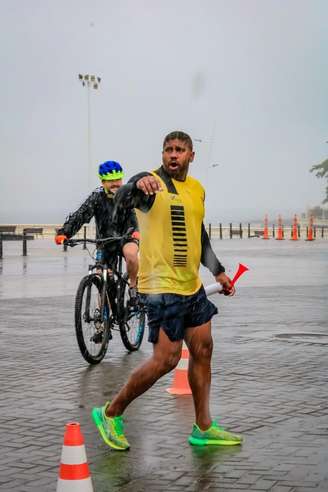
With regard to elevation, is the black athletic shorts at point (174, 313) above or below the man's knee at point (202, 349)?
above

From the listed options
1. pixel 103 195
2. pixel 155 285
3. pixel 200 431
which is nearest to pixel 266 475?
pixel 200 431

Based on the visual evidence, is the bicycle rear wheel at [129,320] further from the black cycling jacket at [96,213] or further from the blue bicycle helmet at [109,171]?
the blue bicycle helmet at [109,171]

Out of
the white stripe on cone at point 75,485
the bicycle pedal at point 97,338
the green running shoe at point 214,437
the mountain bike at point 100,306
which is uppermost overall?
the mountain bike at point 100,306

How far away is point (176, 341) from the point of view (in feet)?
21.0

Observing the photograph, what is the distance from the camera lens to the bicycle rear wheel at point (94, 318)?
10.1 metres

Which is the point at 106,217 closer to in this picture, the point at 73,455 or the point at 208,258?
the point at 208,258

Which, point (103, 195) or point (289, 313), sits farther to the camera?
point (289, 313)

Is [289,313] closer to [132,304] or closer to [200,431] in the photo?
[132,304]

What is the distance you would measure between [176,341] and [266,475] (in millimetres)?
1024

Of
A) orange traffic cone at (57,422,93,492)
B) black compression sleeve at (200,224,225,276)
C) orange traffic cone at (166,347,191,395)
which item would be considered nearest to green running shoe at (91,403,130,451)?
black compression sleeve at (200,224,225,276)

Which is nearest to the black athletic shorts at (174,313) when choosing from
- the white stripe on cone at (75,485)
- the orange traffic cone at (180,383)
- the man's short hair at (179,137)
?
the man's short hair at (179,137)

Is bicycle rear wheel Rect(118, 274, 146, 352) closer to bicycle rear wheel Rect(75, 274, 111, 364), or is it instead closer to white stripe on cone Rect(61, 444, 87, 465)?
bicycle rear wheel Rect(75, 274, 111, 364)

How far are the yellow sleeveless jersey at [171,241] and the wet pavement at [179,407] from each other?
1.01 m

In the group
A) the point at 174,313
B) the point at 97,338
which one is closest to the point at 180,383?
the point at 97,338
